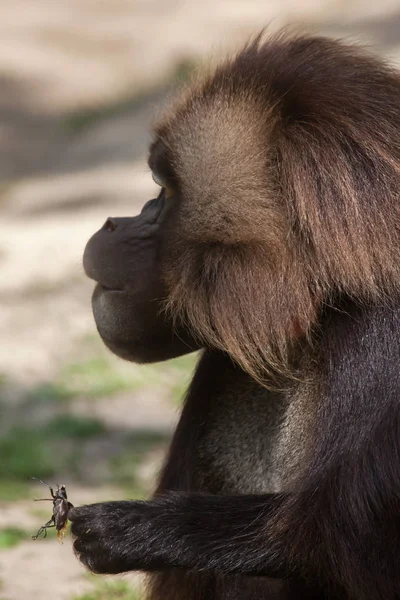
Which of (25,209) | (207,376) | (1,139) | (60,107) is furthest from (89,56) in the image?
(207,376)

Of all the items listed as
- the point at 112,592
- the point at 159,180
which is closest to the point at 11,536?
the point at 112,592

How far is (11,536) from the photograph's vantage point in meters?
4.75

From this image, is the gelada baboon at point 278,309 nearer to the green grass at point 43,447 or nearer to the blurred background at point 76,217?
the blurred background at point 76,217

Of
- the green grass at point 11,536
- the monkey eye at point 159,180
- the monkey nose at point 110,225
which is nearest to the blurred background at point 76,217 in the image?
the green grass at point 11,536

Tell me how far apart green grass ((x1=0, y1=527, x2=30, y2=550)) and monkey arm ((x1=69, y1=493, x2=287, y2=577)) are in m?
1.73

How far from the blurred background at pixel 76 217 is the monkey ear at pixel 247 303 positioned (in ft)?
2.43

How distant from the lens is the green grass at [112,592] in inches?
167

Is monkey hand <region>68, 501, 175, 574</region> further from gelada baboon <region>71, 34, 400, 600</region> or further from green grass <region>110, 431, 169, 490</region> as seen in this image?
green grass <region>110, 431, 169, 490</region>

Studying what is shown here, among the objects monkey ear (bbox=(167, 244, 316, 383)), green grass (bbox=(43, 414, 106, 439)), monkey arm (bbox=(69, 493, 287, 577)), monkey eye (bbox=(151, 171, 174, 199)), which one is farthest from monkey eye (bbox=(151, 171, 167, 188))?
green grass (bbox=(43, 414, 106, 439))

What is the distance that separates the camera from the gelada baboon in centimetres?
277

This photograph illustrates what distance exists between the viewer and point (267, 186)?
2.97 meters

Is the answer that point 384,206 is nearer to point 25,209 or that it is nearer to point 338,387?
point 338,387

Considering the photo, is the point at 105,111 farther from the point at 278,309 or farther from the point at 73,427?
the point at 278,309

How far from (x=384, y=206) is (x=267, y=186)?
1.06 ft
